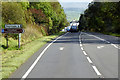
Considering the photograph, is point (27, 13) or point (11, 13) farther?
point (27, 13)

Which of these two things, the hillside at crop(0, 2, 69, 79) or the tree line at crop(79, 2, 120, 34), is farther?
the tree line at crop(79, 2, 120, 34)

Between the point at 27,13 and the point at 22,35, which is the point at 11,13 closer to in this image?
the point at 22,35

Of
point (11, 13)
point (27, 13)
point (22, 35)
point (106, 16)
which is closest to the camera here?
point (11, 13)

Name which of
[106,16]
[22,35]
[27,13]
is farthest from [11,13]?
[106,16]

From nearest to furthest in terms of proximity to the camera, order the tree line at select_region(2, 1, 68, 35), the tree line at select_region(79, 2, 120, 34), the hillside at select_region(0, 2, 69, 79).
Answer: the hillside at select_region(0, 2, 69, 79)
the tree line at select_region(2, 1, 68, 35)
the tree line at select_region(79, 2, 120, 34)

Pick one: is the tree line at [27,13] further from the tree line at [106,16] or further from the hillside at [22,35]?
the tree line at [106,16]

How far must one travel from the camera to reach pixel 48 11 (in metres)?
46.1

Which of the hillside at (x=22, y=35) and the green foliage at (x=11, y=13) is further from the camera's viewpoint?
the green foliage at (x=11, y=13)

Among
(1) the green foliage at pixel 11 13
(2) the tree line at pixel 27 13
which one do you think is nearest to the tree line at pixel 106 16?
(2) the tree line at pixel 27 13

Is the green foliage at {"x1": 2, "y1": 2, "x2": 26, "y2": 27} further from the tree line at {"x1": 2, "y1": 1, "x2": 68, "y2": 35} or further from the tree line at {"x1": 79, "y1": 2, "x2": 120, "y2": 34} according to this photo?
the tree line at {"x1": 79, "y1": 2, "x2": 120, "y2": 34}

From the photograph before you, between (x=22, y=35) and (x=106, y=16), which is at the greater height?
(x=106, y=16)

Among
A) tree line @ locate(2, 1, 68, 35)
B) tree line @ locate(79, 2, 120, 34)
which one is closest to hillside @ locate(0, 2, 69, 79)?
tree line @ locate(2, 1, 68, 35)

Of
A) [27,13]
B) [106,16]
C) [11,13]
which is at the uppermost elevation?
[106,16]

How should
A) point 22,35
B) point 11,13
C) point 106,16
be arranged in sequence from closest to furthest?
point 11,13, point 22,35, point 106,16
